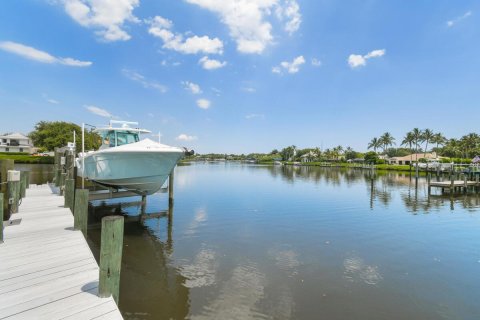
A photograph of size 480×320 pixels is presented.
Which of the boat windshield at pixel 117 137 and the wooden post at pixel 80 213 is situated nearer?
the wooden post at pixel 80 213

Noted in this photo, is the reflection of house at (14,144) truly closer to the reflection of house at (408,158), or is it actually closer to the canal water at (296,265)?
the canal water at (296,265)

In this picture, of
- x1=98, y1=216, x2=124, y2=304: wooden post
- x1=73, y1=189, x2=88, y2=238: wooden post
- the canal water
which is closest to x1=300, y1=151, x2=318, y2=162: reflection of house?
the canal water

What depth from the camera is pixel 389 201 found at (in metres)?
21.9

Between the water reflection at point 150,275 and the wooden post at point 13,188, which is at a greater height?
the wooden post at point 13,188

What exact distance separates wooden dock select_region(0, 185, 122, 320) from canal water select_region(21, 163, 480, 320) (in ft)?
5.06

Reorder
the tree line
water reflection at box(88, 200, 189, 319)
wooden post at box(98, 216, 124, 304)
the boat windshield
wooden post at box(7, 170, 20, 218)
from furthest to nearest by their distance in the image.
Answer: the tree line, the boat windshield, wooden post at box(7, 170, 20, 218), water reflection at box(88, 200, 189, 319), wooden post at box(98, 216, 124, 304)

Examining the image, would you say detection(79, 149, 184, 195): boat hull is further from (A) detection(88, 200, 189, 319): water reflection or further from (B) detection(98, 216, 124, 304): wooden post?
(B) detection(98, 216, 124, 304): wooden post

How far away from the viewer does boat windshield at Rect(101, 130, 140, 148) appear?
1396 cm

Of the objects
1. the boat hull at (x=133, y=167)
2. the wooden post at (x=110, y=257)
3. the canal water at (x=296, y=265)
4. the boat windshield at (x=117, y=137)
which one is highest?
the boat windshield at (x=117, y=137)

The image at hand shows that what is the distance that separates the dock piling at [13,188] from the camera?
8.52 metres

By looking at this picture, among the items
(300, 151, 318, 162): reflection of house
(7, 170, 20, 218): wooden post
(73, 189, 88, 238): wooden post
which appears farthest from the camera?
(300, 151, 318, 162): reflection of house

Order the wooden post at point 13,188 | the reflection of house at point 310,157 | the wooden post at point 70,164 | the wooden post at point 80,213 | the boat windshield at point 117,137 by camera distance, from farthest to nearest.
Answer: the reflection of house at point 310,157 → the boat windshield at point 117,137 → the wooden post at point 70,164 → the wooden post at point 13,188 → the wooden post at point 80,213

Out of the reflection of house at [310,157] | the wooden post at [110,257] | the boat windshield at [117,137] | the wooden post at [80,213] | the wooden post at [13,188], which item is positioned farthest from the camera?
the reflection of house at [310,157]

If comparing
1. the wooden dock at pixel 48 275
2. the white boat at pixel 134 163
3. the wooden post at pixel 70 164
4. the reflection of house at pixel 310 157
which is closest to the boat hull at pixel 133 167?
the white boat at pixel 134 163
